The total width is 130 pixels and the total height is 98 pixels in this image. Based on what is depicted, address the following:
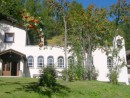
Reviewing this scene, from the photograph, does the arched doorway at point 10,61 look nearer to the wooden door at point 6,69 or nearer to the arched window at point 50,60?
the wooden door at point 6,69

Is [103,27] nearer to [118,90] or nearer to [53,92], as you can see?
[118,90]

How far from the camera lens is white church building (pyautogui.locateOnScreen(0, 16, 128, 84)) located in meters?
37.4

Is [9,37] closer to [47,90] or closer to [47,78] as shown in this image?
[47,78]

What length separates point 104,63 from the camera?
39469mm

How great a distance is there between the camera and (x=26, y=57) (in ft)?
127

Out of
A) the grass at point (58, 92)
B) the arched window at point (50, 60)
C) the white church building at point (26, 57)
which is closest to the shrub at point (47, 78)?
the grass at point (58, 92)

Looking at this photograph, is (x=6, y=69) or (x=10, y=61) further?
(x=10, y=61)

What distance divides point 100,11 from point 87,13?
1.79m

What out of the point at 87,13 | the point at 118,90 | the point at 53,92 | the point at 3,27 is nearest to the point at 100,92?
the point at 118,90

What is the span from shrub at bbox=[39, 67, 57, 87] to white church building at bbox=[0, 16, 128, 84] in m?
16.6

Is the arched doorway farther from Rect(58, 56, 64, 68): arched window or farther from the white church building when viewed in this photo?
Rect(58, 56, 64, 68): arched window

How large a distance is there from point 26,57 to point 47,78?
19.1 meters

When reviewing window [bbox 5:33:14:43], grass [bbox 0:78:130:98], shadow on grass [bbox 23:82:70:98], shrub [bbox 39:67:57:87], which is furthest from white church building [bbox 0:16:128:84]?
shadow on grass [bbox 23:82:70:98]

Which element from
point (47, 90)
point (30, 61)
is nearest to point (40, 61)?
point (30, 61)
